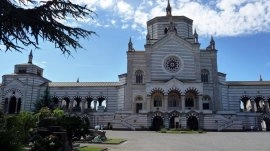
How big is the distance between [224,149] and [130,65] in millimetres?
38405

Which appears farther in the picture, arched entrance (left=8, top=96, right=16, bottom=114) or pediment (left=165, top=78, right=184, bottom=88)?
arched entrance (left=8, top=96, right=16, bottom=114)

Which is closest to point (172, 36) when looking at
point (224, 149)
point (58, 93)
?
point (58, 93)

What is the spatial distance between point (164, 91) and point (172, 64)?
5.87m

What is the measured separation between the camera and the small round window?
54.2 metres

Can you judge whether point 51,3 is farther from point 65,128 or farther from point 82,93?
point 82,93

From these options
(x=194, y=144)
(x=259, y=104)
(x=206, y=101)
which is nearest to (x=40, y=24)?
(x=194, y=144)

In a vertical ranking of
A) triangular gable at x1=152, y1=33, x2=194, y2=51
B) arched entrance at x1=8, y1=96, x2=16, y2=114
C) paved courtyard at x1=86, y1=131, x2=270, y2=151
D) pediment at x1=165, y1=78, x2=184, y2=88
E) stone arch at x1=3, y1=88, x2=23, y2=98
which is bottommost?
paved courtyard at x1=86, y1=131, x2=270, y2=151

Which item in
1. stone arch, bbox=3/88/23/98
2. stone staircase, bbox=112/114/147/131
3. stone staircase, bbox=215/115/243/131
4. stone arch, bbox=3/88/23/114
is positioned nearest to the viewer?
stone staircase, bbox=215/115/243/131

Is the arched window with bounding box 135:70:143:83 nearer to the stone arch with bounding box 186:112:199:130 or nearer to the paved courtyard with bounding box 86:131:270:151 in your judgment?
the stone arch with bounding box 186:112:199:130

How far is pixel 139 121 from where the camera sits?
49.4 metres

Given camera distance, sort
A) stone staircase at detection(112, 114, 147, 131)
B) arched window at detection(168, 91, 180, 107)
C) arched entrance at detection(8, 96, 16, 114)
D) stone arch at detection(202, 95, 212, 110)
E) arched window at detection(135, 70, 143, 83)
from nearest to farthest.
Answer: stone staircase at detection(112, 114, 147, 131)
arched window at detection(168, 91, 180, 107)
stone arch at detection(202, 95, 212, 110)
arched window at detection(135, 70, 143, 83)
arched entrance at detection(8, 96, 16, 114)

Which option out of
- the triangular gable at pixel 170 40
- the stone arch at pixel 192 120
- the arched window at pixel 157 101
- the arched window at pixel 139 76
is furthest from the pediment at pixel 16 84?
the stone arch at pixel 192 120

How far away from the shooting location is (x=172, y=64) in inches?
2146

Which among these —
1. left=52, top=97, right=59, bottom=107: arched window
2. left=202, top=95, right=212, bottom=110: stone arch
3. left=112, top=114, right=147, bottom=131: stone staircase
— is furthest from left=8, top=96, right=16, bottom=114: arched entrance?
left=202, top=95, right=212, bottom=110: stone arch
